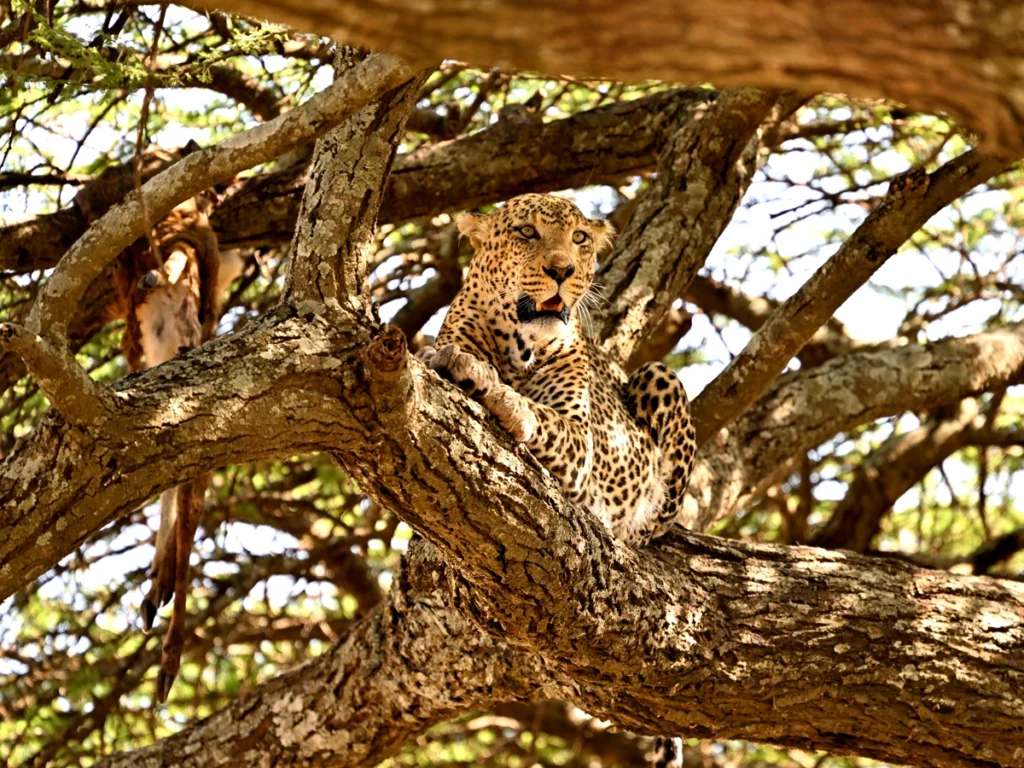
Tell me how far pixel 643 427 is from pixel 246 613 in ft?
10.5

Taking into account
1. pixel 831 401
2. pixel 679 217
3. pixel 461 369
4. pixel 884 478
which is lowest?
pixel 461 369

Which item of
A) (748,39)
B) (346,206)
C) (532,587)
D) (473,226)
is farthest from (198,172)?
(473,226)

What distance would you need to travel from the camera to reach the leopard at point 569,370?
588cm

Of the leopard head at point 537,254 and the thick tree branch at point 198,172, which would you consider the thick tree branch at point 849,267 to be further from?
the thick tree branch at point 198,172

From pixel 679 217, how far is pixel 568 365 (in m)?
1.54

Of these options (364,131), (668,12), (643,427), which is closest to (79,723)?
(643,427)

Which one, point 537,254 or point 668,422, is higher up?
point 537,254

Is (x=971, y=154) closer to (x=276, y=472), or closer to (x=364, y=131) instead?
(x=364, y=131)

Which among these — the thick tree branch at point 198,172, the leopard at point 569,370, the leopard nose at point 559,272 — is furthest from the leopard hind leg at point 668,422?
the thick tree branch at point 198,172

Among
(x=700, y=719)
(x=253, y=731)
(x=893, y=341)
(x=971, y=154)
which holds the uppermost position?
(x=893, y=341)

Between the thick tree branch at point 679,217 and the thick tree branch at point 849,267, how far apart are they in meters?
0.65

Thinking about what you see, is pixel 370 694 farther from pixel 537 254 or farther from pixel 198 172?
pixel 198 172

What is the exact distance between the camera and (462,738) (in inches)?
395

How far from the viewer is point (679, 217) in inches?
285
